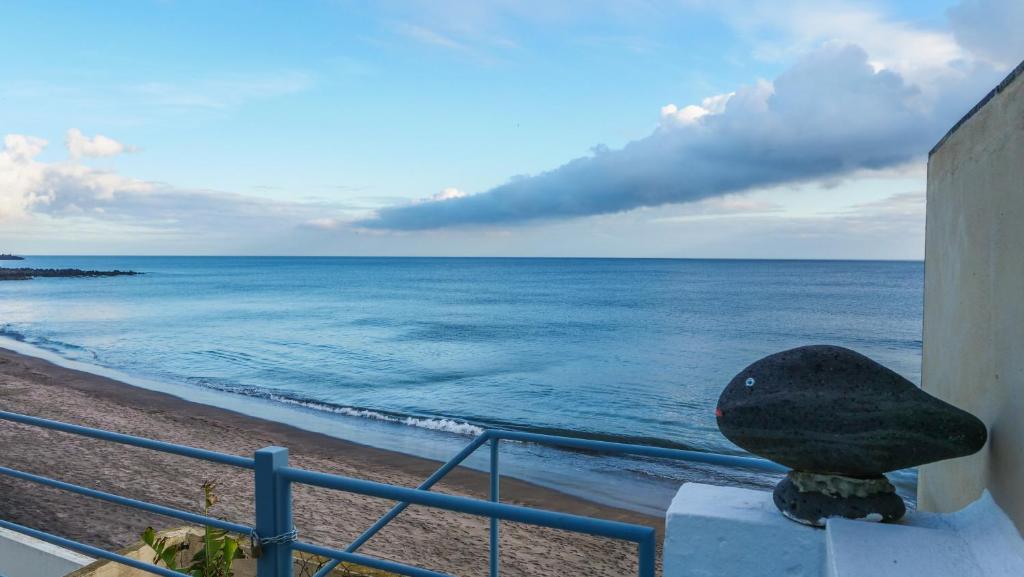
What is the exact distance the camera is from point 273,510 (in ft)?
6.98

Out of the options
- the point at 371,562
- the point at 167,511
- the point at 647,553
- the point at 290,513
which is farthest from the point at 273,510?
the point at 647,553

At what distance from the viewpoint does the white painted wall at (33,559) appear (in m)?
4.83

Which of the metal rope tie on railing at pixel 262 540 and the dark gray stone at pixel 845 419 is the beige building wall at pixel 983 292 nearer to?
the dark gray stone at pixel 845 419

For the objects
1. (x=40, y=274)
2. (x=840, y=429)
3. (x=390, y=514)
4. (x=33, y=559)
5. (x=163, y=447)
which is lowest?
(x=40, y=274)

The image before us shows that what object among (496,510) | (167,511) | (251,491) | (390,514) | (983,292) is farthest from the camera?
(251,491)

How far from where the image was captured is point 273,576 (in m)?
2.18

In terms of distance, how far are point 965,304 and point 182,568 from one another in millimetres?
4695

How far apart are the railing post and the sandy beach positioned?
22.7ft

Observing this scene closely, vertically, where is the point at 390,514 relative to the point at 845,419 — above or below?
below

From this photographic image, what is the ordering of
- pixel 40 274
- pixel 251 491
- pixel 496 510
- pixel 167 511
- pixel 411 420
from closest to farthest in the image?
pixel 496 510
pixel 167 511
pixel 251 491
pixel 411 420
pixel 40 274

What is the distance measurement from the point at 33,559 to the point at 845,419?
528 cm

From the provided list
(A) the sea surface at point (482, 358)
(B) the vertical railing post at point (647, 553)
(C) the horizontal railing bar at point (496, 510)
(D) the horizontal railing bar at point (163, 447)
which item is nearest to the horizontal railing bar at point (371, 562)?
(C) the horizontal railing bar at point (496, 510)

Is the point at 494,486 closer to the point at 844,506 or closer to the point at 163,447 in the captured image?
the point at 163,447

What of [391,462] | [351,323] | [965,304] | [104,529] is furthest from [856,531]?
[351,323]
